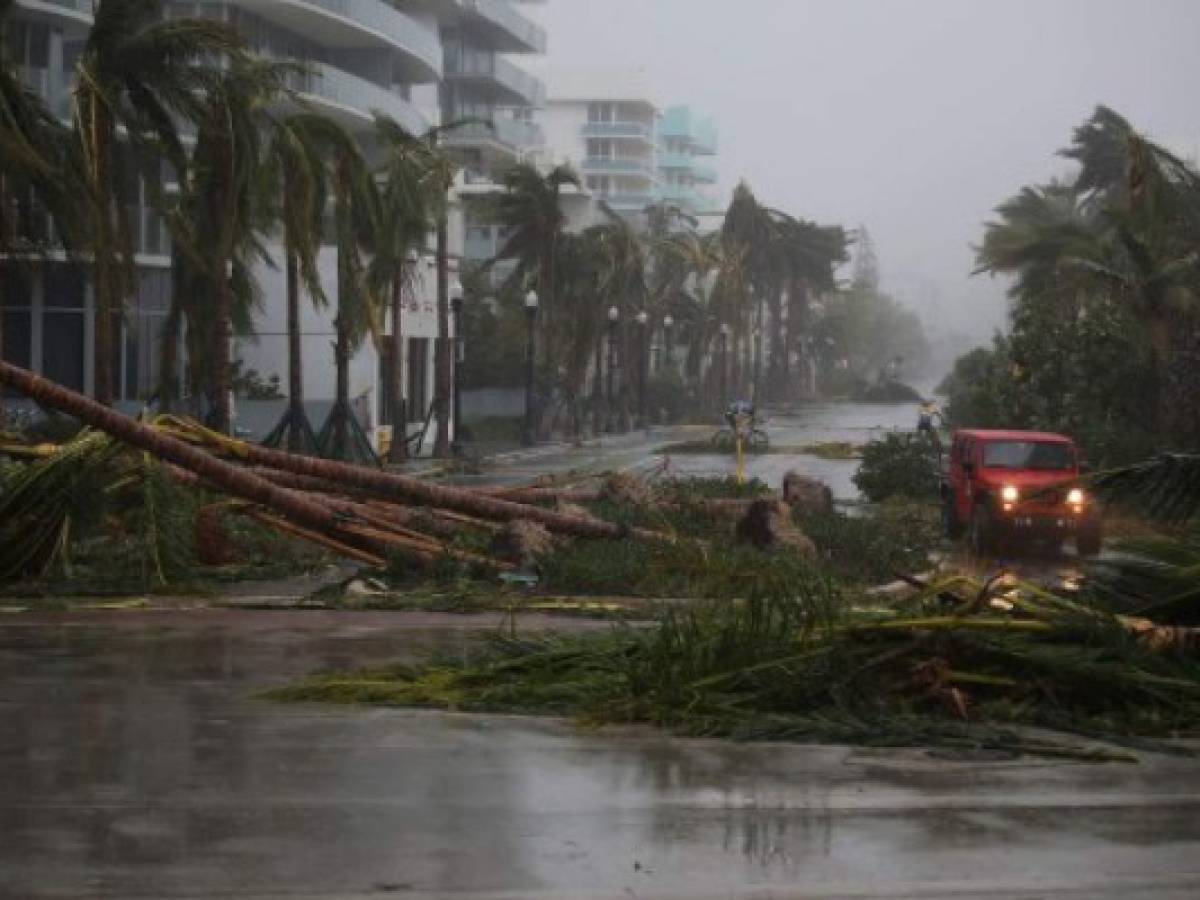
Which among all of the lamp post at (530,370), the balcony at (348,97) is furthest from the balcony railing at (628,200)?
the lamp post at (530,370)

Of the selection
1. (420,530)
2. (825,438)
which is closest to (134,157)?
(420,530)

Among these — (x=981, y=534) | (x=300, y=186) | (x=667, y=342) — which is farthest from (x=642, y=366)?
(x=981, y=534)

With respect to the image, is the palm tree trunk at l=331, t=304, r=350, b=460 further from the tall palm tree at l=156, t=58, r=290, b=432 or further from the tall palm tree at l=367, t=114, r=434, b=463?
the tall palm tree at l=156, t=58, r=290, b=432

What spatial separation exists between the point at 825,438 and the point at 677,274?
35.7m

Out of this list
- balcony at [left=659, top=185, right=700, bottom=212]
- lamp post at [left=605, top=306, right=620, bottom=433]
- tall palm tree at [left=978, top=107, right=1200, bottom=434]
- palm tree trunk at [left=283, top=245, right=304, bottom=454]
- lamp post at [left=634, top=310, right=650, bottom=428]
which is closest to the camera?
tall palm tree at [left=978, top=107, right=1200, bottom=434]

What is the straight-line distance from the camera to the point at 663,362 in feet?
381

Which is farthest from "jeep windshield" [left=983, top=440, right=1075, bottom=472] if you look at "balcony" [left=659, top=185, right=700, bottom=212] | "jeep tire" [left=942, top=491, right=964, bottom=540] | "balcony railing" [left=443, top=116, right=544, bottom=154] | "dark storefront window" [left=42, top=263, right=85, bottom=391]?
"balcony" [left=659, top=185, right=700, bottom=212]

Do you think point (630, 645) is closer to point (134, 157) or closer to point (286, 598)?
point (286, 598)

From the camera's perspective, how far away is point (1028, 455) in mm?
29125

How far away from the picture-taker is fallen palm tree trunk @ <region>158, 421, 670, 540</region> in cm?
2102

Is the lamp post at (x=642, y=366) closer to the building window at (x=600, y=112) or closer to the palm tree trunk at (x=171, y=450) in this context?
the palm tree trunk at (x=171, y=450)

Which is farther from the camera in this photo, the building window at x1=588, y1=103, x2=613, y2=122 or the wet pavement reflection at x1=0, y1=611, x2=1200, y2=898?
the building window at x1=588, y1=103, x2=613, y2=122

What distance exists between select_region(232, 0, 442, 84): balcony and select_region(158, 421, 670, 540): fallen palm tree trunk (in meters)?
44.4

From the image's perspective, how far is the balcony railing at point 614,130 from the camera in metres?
171
